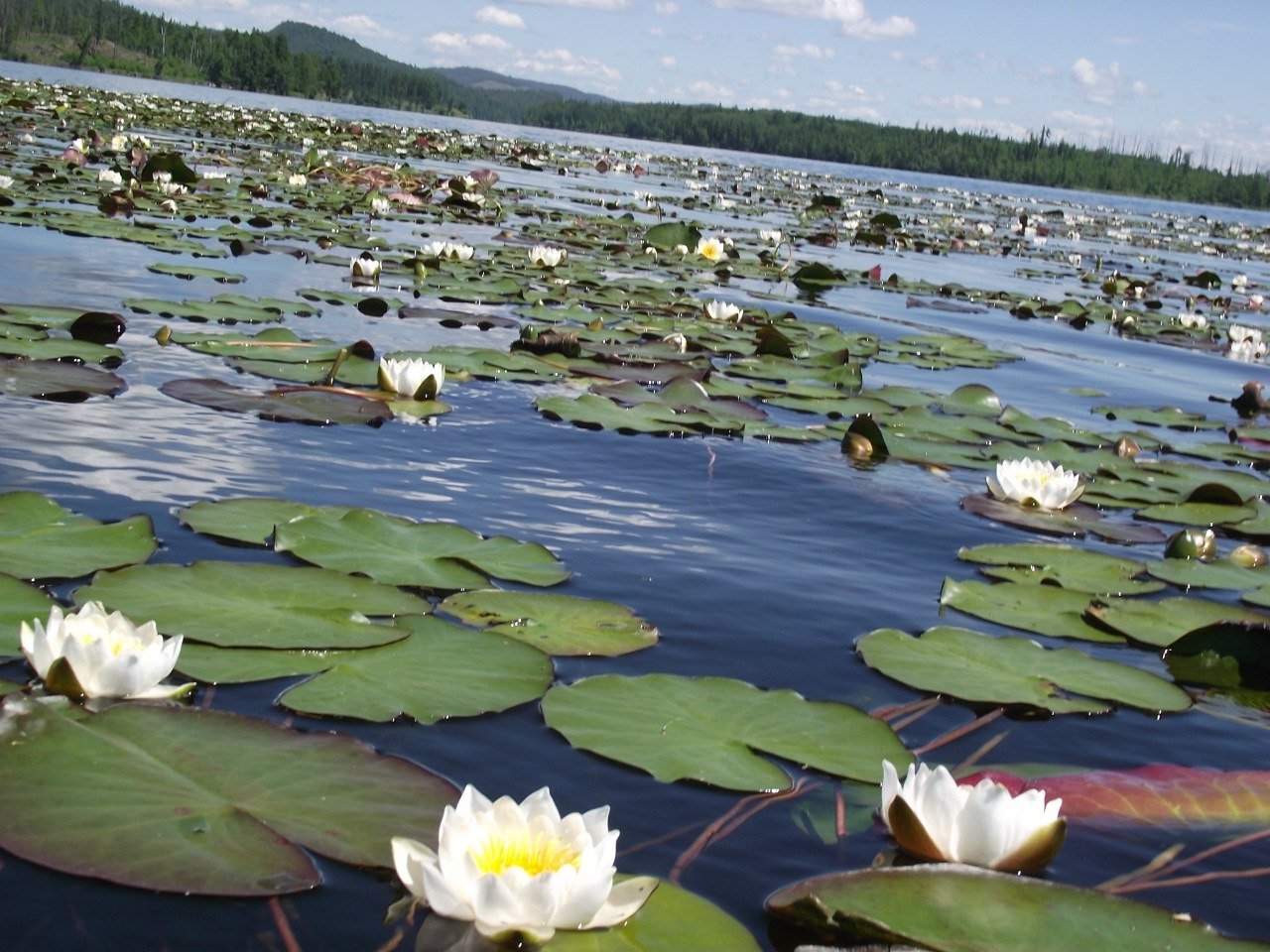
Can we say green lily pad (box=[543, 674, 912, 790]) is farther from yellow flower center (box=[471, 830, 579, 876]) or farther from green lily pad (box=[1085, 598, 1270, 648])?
green lily pad (box=[1085, 598, 1270, 648])

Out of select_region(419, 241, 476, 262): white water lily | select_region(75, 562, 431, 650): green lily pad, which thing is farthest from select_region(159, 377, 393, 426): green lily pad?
select_region(419, 241, 476, 262): white water lily

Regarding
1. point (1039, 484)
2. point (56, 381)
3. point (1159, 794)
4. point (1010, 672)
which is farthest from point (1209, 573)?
point (56, 381)

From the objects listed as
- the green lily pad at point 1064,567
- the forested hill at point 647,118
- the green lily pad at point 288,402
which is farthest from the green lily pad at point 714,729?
the forested hill at point 647,118

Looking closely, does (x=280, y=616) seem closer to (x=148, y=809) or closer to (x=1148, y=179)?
(x=148, y=809)

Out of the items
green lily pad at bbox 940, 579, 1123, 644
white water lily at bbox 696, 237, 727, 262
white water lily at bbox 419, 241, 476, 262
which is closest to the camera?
green lily pad at bbox 940, 579, 1123, 644

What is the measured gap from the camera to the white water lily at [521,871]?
111 cm

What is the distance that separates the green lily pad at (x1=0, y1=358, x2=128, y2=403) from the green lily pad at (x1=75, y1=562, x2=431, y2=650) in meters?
1.48

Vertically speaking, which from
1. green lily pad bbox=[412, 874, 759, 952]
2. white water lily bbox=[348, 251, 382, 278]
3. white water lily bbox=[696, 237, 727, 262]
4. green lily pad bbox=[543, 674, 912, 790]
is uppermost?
white water lily bbox=[696, 237, 727, 262]

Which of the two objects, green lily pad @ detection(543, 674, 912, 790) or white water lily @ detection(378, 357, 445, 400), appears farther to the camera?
white water lily @ detection(378, 357, 445, 400)

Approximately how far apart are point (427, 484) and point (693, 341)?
267cm

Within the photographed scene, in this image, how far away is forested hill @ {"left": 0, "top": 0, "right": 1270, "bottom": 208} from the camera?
2388 inches

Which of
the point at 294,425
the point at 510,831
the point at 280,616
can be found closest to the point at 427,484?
the point at 294,425

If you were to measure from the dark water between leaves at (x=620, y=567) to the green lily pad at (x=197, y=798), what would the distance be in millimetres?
29

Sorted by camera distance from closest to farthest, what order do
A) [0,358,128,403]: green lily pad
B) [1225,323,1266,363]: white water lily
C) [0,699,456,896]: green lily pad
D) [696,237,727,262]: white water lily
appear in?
[0,699,456,896]: green lily pad, [0,358,128,403]: green lily pad, [1225,323,1266,363]: white water lily, [696,237,727,262]: white water lily
